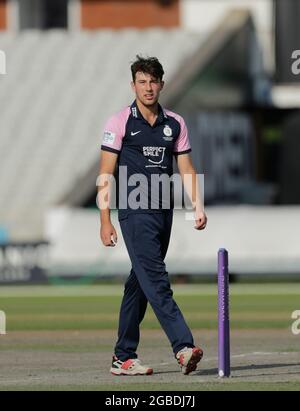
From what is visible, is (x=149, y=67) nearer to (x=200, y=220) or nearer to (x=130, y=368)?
(x=200, y=220)

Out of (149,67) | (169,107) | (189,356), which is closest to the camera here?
(189,356)

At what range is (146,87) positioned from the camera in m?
12.1

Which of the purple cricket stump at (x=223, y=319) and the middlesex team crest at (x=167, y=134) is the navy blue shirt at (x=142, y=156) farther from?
the purple cricket stump at (x=223, y=319)

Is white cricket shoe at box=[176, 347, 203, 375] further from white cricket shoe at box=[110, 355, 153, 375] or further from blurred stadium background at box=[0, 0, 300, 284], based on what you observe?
blurred stadium background at box=[0, 0, 300, 284]

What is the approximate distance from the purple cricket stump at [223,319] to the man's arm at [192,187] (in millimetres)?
340

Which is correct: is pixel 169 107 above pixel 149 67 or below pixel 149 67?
below

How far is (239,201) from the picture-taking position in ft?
119

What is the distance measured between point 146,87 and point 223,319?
1780 mm

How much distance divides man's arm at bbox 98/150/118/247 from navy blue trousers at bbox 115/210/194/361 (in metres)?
0.21

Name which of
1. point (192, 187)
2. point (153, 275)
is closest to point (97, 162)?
point (192, 187)

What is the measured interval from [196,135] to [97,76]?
4.36 metres

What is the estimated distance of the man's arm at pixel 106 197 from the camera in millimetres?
12062
